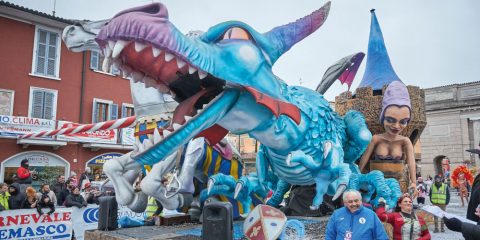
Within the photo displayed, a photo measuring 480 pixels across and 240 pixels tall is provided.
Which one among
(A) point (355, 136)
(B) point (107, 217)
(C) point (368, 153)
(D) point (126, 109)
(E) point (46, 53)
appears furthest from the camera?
(D) point (126, 109)

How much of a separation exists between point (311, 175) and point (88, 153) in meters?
13.7

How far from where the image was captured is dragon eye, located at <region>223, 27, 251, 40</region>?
2.69 metres

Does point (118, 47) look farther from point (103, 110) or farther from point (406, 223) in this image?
point (103, 110)

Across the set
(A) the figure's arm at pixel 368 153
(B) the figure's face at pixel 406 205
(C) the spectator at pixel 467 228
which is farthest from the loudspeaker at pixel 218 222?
(A) the figure's arm at pixel 368 153

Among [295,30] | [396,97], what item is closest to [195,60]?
[295,30]

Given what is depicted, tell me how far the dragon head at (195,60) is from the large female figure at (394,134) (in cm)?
149

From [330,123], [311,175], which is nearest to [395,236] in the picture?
[311,175]

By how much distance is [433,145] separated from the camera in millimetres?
20953

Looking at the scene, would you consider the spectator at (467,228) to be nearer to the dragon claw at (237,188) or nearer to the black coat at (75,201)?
the dragon claw at (237,188)

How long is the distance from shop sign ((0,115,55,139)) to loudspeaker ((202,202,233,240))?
40.8 feet

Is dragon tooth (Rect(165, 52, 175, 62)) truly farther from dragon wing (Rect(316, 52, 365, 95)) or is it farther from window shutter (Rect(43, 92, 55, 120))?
window shutter (Rect(43, 92, 55, 120))

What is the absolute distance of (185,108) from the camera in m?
2.67

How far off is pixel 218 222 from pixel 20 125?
12769 mm

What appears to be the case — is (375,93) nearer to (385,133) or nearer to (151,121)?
(385,133)
